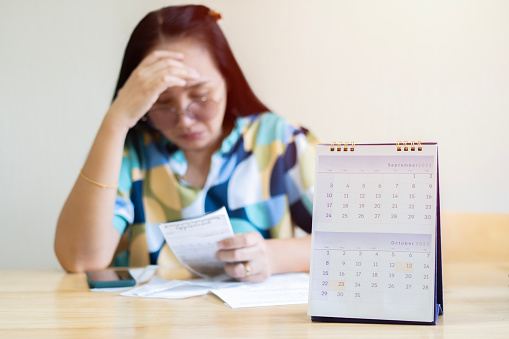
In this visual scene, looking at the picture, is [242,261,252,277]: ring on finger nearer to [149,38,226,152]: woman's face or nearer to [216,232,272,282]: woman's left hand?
[216,232,272,282]: woman's left hand

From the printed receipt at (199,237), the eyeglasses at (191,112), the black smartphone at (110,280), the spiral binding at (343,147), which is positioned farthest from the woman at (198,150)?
the spiral binding at (343,147)

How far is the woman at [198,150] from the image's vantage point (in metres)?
1.61

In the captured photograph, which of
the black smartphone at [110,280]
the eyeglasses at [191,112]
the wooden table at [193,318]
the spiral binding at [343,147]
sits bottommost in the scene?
the black smartphone at [110,280]

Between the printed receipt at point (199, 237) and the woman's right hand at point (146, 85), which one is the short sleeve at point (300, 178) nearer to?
the woman's right hand at point (146, 85)

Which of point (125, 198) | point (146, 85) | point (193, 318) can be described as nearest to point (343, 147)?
point (193, 318)

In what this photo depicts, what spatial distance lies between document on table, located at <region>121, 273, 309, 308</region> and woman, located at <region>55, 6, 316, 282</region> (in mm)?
443

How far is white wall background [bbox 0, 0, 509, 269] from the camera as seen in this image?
5.58 ft

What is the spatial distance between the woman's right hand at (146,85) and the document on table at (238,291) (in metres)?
0.47

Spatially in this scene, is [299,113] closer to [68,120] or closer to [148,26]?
[148,26]

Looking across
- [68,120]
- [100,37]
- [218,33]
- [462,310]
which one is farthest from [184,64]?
[462,310]

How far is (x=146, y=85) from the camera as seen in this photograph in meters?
1.44

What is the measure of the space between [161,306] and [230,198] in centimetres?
75

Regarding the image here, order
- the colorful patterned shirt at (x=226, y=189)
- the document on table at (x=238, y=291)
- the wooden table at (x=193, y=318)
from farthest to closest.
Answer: the colorful patterned shirt at (x=226, y=189)
the document on table at (x=238, y=291)
the wooden table at (x=193, y=318)

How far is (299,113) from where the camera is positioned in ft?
5.92
